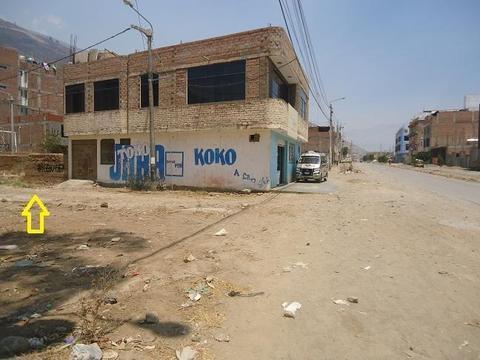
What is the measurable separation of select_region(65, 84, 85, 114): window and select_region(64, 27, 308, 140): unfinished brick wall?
0.44 m

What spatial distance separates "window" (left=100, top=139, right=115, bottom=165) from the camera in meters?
22.2

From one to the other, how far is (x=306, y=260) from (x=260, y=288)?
1.55 metres

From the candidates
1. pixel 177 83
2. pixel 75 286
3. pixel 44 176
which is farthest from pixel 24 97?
pixel 75 286

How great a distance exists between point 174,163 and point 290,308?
642 inches

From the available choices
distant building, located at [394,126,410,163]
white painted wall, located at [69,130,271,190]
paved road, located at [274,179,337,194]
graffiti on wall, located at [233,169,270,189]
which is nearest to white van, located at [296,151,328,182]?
paved road, located at [274,179,337,194]

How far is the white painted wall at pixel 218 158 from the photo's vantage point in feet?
57.7

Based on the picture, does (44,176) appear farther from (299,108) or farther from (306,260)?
(306,260)

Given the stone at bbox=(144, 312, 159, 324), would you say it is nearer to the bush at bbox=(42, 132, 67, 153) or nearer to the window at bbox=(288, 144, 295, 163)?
the window at bbox=(288, 144, 295, 163)

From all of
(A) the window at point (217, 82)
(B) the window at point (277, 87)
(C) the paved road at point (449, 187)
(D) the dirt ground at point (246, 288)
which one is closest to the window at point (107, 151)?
(A) the window at point (217, 82)

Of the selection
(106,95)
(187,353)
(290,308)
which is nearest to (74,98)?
(106,95)

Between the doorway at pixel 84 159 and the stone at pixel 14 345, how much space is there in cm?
2090

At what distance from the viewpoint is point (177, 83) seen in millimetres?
19109

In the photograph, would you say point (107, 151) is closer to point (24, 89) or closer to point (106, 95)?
point (106, 95)

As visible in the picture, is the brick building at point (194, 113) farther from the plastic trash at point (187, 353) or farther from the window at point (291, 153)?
the plastic trash at point (187, 353)
